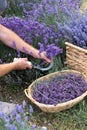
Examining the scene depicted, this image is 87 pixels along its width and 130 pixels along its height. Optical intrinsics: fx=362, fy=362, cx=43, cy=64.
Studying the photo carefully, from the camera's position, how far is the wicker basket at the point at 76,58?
3.04m

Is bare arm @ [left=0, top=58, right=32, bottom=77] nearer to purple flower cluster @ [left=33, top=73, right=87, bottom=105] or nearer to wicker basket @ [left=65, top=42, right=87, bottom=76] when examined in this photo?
purple flower cluster @ [left=33, top=73, right=87, bottom=105]

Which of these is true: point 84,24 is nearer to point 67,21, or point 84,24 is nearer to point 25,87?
point 67,21

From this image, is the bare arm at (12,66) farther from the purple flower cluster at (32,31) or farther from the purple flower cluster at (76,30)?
the purple flower cluster at (76,30)

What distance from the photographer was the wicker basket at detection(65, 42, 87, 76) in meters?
3.04

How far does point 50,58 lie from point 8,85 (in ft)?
1.77

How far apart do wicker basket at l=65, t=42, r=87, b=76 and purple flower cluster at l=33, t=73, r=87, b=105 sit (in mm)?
102

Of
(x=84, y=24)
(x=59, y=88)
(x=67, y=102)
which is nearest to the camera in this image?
(x=67, y=102)

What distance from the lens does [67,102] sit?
278cm

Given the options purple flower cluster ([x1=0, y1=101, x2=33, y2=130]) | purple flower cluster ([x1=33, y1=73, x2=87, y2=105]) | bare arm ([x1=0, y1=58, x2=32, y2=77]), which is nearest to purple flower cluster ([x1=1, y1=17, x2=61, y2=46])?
purple flower cluster ([x1=33, y1=73, x2=87, y2=105])

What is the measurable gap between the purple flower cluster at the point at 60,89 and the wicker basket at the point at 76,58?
0.10m

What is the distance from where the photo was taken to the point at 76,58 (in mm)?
3125

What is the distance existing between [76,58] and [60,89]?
345mm

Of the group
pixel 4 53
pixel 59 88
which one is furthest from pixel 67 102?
pixel 4 53

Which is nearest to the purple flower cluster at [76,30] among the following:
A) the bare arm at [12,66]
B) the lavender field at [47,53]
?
the lavender field at [47,53]
